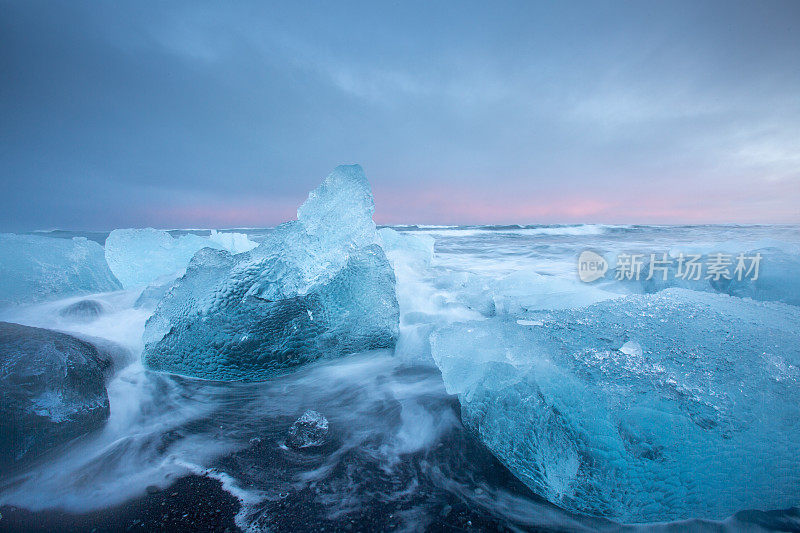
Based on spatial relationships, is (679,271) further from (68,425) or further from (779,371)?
(68,425)

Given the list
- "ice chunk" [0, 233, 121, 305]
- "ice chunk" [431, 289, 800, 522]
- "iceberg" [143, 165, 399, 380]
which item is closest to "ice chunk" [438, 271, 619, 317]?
"ice chunk" [431, 289, 800, 522]

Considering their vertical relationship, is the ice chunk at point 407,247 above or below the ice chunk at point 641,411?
above

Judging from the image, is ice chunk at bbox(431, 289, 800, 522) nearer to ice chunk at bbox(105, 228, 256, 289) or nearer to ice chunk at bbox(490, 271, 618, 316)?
A: ice chunk at bbox(490, 271, 618, 316)

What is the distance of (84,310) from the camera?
353cm

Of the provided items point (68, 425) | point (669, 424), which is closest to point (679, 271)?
point (669, 424)

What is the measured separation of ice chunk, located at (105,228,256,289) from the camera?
4410 millimetres

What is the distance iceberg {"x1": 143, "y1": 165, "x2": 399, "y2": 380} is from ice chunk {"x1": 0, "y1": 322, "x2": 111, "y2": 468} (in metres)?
0.55

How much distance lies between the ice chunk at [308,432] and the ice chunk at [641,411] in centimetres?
78

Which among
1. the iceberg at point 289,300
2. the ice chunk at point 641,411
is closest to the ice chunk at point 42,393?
the iceberg at point 289,300

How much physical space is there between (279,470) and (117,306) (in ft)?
12.4

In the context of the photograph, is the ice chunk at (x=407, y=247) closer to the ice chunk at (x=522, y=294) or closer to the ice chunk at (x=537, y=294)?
the ice chunk at (x=522, y=294)

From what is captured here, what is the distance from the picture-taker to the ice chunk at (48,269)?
12.1 feet

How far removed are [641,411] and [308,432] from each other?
161 cm

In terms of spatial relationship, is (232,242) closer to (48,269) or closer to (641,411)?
(48,269)
